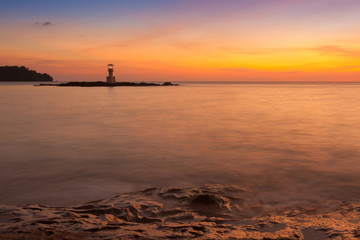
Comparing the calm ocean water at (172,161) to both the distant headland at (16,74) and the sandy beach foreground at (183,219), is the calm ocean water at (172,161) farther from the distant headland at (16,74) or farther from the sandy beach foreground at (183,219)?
the distant headland at (16,74)

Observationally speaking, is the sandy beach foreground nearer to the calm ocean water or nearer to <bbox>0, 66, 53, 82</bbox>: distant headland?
the calm ocean water

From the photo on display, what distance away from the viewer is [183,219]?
164 inches

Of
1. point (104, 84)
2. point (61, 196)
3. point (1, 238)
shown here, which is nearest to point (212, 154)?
point (61, 196)

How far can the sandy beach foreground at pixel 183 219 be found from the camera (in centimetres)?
359

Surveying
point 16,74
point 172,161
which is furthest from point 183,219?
point 16,74

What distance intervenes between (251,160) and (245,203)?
341 cm

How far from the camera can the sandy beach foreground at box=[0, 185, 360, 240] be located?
141 inches

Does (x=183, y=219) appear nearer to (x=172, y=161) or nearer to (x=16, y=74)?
(x=172, y=161)

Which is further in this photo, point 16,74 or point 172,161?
point 16,74

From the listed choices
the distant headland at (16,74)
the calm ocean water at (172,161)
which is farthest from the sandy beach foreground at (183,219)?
the distant headland at (16,74)

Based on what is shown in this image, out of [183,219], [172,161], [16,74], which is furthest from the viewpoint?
[16,74]

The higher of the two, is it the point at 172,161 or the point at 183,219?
the point at 183,219

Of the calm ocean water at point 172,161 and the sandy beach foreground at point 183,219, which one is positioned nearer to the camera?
the sandy beach foreground at point 183,219

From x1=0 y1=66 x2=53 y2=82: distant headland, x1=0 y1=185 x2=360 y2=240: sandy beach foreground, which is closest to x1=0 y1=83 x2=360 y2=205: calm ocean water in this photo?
x1=0 y1=185 x2=360 y2=240: sandy beach foreground
